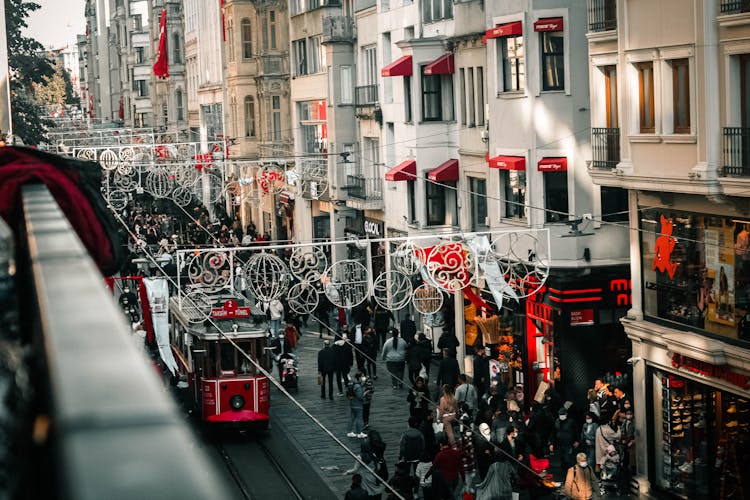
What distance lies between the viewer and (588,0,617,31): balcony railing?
25734mm

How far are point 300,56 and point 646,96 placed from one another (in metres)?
37.0

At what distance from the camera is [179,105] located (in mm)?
102125

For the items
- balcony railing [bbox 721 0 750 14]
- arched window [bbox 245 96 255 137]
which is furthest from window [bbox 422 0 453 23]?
arched window [bbox 245 96 255 137]

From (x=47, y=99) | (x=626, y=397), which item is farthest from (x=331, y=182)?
(x=47, y=99)

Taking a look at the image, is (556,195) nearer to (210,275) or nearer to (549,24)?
(549,24)

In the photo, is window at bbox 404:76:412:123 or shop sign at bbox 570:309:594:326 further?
window at bbox 404:76:412:123

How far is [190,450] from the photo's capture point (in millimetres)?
1148

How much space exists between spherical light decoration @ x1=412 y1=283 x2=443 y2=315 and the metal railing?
31.0 m

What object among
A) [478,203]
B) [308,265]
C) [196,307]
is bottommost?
[196,307]

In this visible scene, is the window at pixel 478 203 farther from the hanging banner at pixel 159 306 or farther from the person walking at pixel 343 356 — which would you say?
the hanging banner at pixel 159 306

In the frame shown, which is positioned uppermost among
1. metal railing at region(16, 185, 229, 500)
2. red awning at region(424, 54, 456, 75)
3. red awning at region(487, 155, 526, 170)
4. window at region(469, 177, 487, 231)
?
red awning at region(424, 54, 456, 75)

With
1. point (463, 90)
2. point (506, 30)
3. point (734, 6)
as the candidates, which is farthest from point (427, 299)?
point (734, 6)

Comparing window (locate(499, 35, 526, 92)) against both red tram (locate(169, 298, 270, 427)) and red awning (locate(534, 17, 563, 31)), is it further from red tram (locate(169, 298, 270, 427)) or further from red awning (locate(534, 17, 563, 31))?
red tram (locate(169, 298, 270, 427))

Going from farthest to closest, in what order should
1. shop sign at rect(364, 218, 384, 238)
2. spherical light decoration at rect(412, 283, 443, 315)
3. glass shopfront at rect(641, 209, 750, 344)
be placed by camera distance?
shop sign at rect(364, 218, 384, 238) → spherical light decoration at rect(412, 283, 443, 315) → glass shopfront at rect(641, 209, 750, 344)
